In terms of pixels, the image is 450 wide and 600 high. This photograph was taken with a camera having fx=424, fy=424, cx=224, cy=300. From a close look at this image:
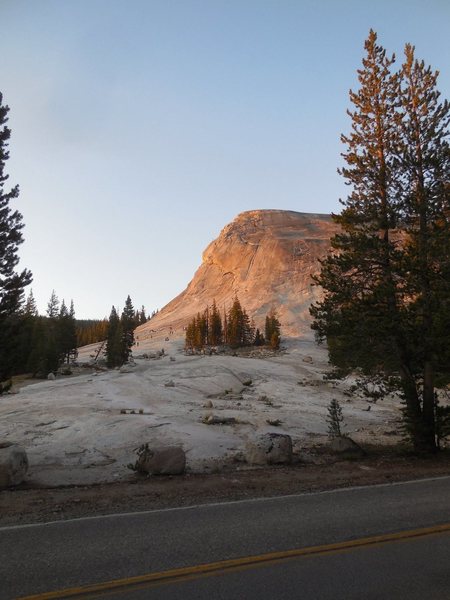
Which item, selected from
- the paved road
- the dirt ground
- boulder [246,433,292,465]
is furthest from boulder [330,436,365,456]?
the paved road

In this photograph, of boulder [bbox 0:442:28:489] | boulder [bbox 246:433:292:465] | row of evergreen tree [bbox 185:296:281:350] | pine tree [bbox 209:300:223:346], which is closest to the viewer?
boulder [bbox 0:442:28:489]

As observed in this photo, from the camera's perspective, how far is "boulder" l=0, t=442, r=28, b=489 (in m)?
11.1

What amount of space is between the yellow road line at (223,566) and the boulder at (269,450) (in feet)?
25.3

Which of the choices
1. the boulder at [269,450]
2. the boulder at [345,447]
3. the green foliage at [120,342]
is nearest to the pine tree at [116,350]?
the green foliage at [120,342]

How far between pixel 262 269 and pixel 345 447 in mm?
137547

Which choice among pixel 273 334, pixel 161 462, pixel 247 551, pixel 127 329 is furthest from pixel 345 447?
pixel 273 334

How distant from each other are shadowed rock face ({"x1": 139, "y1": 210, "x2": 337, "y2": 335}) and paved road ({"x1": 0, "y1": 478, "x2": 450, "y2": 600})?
98769mm

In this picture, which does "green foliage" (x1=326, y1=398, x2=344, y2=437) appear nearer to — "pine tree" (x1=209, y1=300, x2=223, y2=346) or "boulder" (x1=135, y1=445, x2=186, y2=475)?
"boulder" (x1=135, y1=445, x2=186, y2=475)

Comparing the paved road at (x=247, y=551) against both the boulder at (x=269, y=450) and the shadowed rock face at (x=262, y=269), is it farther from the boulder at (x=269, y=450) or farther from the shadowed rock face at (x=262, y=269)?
the shadowed rock face at (x=262, y=269)

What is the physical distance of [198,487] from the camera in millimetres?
10273

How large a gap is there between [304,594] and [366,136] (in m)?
16.9

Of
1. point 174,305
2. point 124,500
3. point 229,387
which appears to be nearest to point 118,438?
point 124,500

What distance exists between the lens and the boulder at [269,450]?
1399 centimetres

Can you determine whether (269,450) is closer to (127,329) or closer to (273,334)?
(127,329)
